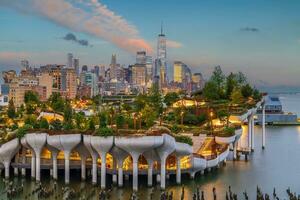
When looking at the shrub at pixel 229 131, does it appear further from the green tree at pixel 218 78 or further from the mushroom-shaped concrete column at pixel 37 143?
the green tree at pixel 218 78

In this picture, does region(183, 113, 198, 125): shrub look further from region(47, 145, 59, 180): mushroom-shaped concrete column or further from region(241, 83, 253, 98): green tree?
region(241, 83, 253, 98): green tree

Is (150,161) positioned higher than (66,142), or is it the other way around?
(66,142)

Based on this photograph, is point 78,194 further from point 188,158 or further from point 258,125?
point 258,125

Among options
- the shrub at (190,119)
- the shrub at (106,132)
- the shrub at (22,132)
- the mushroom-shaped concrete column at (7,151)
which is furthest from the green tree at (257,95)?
the shrub at (22,132)

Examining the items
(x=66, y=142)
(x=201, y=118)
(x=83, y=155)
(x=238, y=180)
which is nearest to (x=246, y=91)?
(x=201, y=118)

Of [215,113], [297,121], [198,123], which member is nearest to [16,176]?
[198,123]

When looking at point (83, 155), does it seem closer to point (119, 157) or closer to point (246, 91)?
point (119, 157)
